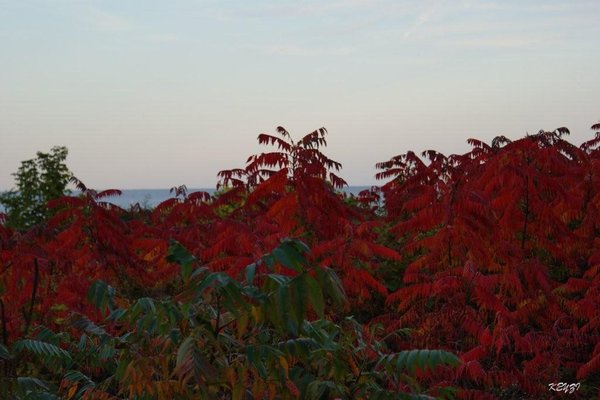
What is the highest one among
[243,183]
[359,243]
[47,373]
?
[243,183]

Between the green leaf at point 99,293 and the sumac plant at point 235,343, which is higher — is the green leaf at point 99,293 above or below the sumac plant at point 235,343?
above

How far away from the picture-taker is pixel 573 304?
8484 millimetres

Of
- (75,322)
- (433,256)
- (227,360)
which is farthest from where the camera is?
(433,256)

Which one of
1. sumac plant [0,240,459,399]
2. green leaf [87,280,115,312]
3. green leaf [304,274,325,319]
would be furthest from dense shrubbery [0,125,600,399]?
green leaf [304,274,325,319]

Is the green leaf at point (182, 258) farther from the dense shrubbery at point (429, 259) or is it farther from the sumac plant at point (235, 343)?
the dense shrubbery at point (429, 259)

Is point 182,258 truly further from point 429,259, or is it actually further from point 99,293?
point 429,259

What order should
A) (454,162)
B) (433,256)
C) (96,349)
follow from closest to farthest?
(96,349) → (433,256) → (454,162)

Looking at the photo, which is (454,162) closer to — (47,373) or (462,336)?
(462,336)

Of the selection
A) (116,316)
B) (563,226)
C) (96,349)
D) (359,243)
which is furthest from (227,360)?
(563,226)

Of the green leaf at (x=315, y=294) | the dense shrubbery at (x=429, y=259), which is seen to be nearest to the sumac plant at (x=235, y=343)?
the green leaf at (x=315, y=294)

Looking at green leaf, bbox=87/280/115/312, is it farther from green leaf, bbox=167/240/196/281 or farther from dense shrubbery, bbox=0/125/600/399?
dense shrubbery, bbox=0/125/600/399

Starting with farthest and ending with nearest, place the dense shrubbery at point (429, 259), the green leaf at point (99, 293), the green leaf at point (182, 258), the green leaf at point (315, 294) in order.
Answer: the dense shrubbery at point (429, 259) → the green leaf at point (99, 293) → the green leaf at point (182, 258) → the green leaf at point (315, 294)

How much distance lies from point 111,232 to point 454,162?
18.0ft

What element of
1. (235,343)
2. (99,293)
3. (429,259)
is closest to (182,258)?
(235,343)
